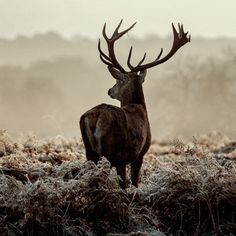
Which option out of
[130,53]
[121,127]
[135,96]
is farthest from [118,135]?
[130,53]

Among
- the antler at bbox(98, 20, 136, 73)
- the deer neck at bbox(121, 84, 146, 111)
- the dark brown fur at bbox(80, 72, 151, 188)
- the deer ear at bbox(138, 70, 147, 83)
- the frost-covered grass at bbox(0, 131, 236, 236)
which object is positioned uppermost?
the antler at bbox(98, 20, 136, 73)

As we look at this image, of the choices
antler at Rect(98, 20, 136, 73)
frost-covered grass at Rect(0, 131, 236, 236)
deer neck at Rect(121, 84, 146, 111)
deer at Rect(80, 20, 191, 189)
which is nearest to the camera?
frost-covered grass at Rect(0, 131, 236, 236)

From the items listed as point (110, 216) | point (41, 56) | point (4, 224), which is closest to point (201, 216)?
point (110, 216)

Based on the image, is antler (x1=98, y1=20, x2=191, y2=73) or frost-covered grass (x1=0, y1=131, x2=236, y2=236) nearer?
frost-covered grass (x1=0, y1=131, x2=236, y2=236)

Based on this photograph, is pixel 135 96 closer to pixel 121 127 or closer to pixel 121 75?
pixel 121 75

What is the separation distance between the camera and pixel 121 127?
937cm

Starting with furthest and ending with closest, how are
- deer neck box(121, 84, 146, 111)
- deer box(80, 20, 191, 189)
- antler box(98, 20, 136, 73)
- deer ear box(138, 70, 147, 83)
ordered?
antler box(98, 20, 136, 73) < deer ear box(138, 70, 147, 83) < deer neck box(121, 84, 146, 111) < deer box(80, 20, 191, 189)

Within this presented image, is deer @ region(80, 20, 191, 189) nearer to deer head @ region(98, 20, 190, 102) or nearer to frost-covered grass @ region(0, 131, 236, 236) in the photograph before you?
deer head @ region(98, 20, 190, 102)

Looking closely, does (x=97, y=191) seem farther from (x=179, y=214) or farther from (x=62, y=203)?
(x=179, y=214)

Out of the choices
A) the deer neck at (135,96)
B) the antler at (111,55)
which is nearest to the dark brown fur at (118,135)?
the deer neck at (135,96)

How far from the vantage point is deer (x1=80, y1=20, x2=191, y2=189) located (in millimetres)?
9180

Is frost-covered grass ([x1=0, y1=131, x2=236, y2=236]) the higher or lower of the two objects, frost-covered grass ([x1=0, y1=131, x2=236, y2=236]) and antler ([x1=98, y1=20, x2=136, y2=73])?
the lower

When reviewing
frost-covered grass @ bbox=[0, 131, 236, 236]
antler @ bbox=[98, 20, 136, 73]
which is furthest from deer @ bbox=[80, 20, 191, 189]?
frost-covered grass @ bbox=[0, 131, 236, 236]

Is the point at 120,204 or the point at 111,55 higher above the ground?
the point at 111,55
